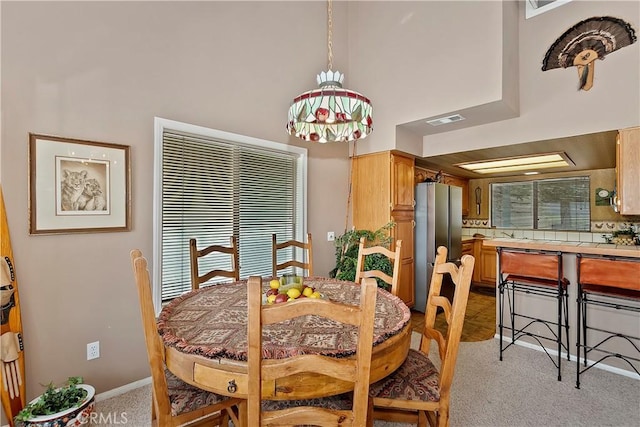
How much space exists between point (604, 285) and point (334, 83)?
2638 millimetres

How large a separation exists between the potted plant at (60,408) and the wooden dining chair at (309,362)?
146 centimetres

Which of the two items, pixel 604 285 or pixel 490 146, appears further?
pixel 490 146

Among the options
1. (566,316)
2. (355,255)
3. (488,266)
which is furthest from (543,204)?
(355,255)

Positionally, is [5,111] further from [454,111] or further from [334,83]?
[454,111]

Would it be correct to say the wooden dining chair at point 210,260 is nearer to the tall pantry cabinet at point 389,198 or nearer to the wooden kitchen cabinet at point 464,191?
the tall pantry cabinet at point 389,198

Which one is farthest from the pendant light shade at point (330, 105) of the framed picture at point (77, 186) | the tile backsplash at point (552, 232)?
the tile backsplash at point (552, 232)

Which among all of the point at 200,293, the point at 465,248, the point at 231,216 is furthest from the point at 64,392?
the point at 465,248

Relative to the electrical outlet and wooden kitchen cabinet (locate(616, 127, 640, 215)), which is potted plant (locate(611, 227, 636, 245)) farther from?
the electrical outlet

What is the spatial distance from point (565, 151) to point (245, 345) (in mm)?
4226

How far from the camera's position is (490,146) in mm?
3555

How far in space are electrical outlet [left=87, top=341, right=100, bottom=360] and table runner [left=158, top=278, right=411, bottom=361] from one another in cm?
97

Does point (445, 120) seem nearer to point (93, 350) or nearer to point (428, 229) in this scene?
point (428, 229)

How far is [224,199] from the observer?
2994 millimetres

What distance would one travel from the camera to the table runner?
1155mm
